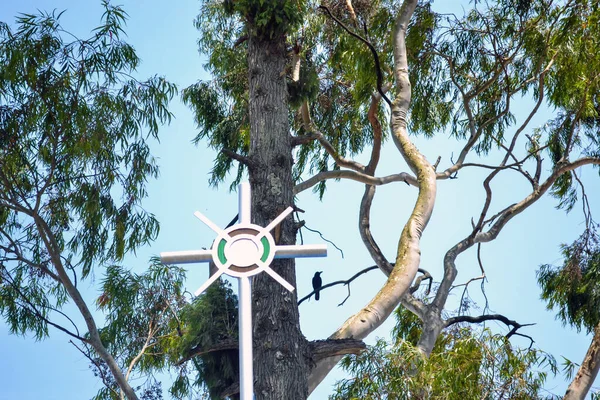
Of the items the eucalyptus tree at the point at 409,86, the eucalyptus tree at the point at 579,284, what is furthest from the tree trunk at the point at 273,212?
the eucalyptus tree at the point at 579,284

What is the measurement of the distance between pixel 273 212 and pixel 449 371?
2.07 metres

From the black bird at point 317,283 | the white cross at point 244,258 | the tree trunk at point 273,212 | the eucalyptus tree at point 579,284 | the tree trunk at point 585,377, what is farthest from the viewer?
the eucalyptus tree at point 579,284

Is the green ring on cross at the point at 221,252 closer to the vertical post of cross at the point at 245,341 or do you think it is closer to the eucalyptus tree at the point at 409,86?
the vertical post of cross at the point at 245,341

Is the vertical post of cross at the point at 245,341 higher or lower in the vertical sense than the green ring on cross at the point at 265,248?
lower

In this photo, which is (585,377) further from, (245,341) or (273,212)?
(245,341)

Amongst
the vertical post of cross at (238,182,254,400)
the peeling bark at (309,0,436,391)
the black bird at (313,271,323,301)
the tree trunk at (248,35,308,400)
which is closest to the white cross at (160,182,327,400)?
the vertical post of cross at (238,182,254,400)

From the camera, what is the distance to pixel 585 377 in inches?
296

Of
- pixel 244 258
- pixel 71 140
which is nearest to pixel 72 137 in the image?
pixel 71 140

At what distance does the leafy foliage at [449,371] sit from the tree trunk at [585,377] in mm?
295

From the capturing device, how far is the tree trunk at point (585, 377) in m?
7.45

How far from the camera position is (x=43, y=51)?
8055 mm

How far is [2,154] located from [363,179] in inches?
120

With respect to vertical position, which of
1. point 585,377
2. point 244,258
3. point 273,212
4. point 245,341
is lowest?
point 245,341

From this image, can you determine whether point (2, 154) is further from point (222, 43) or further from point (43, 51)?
point (222, 43)
